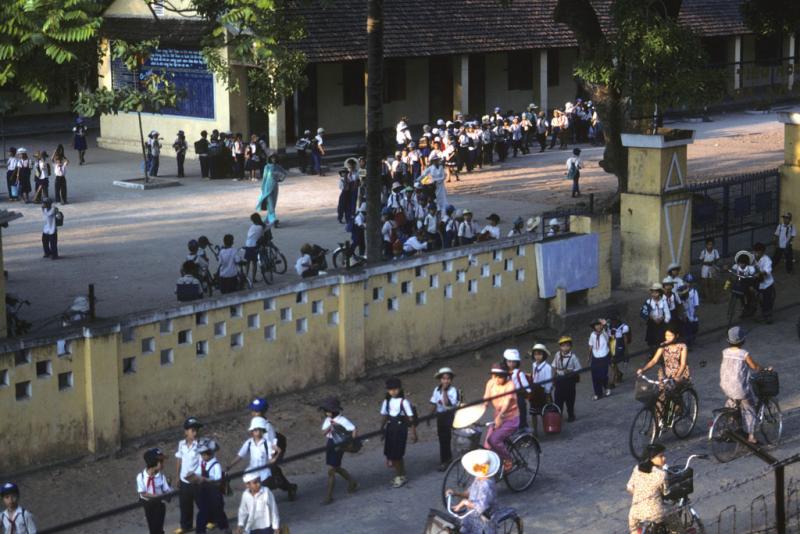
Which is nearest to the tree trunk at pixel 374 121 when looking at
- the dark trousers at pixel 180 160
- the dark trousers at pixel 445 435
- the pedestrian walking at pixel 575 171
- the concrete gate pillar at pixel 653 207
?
the concrete gate pillar at pixel 653 207

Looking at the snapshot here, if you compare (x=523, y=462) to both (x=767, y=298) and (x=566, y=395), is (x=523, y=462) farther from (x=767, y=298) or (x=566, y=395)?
(x=767, y=298)

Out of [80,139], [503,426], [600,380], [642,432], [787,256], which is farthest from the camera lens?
[80,139]

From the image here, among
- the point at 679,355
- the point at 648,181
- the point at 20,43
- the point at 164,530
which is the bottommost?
the point at 164,530

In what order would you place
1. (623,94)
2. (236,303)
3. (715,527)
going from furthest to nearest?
(623,94)
(236,303)
(715,527)

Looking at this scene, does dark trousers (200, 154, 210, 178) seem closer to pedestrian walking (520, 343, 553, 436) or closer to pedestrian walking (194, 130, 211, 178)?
pedestrian walking (194, 130, 211, 178)

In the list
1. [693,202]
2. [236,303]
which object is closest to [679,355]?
[236,303]

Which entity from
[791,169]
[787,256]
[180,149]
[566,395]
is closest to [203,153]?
[180,149]

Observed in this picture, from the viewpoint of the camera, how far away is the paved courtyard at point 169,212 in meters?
22.0

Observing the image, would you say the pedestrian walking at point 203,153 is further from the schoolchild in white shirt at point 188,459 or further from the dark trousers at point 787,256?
the schoolchild in white shirt at point 188,459

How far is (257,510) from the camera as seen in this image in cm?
1207

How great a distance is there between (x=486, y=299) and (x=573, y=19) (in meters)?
8.52

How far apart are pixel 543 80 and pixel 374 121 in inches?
900

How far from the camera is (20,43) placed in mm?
14344

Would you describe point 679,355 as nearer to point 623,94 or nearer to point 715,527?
point 715,527
